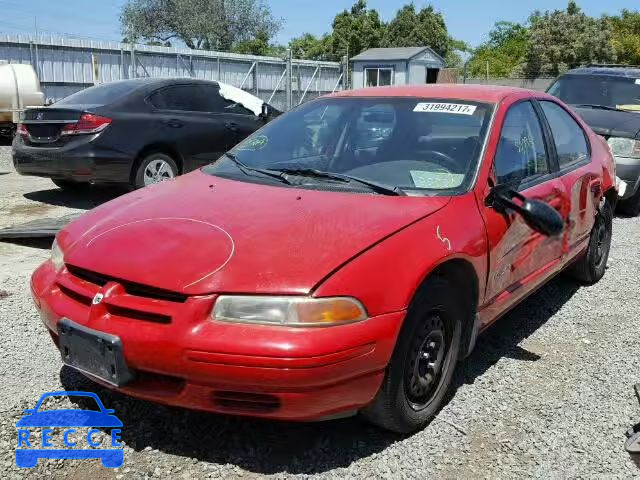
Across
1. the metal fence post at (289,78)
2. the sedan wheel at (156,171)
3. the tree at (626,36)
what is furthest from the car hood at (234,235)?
the tree at (626,36)

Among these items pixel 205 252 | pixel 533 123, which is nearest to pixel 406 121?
pixel 533 123

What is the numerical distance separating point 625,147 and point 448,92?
4524 mm

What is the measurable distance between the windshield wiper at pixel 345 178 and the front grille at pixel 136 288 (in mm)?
1182

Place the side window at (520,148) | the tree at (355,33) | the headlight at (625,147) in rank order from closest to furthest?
the side window at (520,148), the headlight at (625,147), the tree at (355,33)

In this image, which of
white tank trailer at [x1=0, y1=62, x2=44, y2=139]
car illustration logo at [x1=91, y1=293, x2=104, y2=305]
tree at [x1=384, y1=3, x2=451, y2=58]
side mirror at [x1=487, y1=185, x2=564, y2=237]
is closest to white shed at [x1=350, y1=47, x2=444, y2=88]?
white tank trailer at [x1=0, y1=62, x2=44, y2=139]

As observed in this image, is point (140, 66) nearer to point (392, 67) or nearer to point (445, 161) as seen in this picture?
point (445, 161)

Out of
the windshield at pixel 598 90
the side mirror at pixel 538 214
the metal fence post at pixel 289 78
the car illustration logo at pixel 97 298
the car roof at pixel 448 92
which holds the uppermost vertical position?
the metal fence post at pixel 289 78

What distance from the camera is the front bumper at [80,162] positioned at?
7.06 m

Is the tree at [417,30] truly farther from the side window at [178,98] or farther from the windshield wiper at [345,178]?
the windshield wiper at [345,178]

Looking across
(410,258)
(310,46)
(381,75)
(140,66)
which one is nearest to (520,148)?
(410,258)

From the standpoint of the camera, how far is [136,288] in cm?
245

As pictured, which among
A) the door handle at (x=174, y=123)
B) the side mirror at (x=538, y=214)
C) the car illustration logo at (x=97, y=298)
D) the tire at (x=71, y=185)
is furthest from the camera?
the tire at (x=71, y=185)

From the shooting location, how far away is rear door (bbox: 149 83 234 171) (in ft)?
25.2

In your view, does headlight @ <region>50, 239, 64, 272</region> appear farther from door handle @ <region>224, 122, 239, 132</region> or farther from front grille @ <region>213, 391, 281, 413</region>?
door handle @ <region>224, 122, 239, 132</region>
